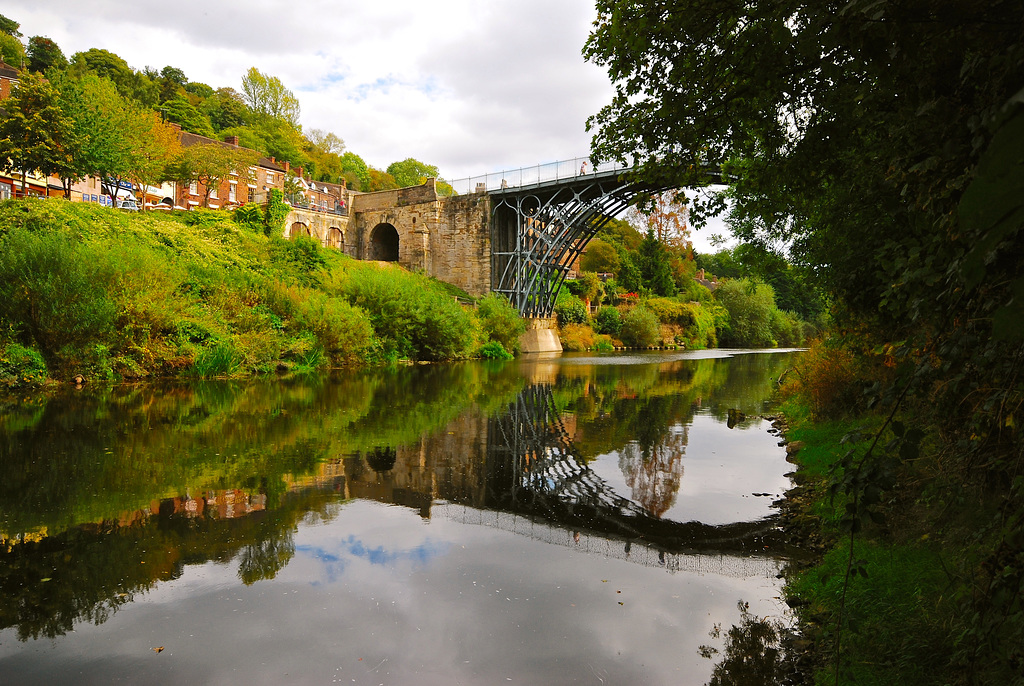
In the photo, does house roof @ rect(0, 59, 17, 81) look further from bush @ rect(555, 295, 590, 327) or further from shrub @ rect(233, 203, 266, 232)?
bush @ rect(555, 295, 590, 327)

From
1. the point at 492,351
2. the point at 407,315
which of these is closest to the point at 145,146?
the point at 407,315

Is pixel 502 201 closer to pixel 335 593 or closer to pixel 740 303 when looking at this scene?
pixel 740 303

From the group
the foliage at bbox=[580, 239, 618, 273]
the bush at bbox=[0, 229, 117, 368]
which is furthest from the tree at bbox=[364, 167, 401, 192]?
the bush at bbox=[0, 229, 117, 368]

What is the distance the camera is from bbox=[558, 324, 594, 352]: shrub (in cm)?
4675

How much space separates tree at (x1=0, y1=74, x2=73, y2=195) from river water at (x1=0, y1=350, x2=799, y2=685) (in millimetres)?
21207

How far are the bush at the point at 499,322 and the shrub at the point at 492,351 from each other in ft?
1.73

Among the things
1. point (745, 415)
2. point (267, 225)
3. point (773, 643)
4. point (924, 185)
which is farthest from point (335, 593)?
point (267, 225)

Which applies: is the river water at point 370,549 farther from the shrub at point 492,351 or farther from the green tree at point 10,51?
the green tree at point 10,51

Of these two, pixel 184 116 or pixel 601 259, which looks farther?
pixel 601 259

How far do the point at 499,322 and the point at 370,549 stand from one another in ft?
99.2

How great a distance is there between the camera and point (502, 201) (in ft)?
137

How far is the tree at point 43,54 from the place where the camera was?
57312 millimetres

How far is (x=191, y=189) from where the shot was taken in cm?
4931

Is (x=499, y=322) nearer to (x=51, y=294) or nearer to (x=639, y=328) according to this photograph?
(x=639, y=328)
